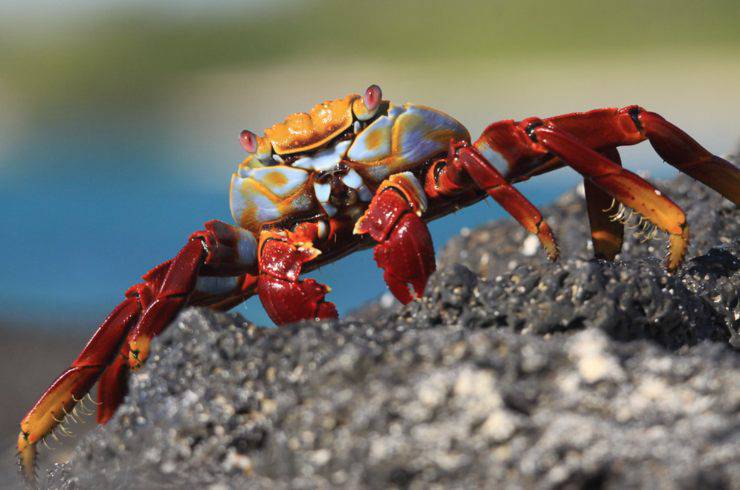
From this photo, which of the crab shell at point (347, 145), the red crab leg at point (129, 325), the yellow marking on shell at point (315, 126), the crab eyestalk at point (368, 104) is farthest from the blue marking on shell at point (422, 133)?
the red crab leg at point (129, 325)

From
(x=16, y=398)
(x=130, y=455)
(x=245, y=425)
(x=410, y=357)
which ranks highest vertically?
(x=410, y=357)

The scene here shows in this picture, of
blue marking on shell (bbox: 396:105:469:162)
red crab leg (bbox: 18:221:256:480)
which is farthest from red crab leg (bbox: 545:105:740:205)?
red crab leg (bbox: 18:221:256:480)

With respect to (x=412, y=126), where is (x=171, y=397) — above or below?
below

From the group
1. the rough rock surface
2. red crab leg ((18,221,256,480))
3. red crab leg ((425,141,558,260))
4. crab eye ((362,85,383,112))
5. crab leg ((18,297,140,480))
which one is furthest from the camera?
crab eye ((362,85,383,112))

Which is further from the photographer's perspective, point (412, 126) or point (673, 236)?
point (412, 126)

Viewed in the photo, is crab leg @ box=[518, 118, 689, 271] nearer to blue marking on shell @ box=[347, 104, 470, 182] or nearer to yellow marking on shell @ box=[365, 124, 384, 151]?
blue marking on shell @ box=[347, 104, 470, 182]

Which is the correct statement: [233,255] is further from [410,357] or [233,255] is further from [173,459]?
[410,357]

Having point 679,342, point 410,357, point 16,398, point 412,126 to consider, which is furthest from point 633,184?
point 16,398

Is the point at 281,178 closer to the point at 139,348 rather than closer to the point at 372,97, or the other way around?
the point at 372,97
